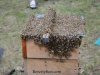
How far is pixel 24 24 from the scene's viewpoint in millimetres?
4441

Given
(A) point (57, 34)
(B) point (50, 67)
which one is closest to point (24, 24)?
(B) point (50, 67)

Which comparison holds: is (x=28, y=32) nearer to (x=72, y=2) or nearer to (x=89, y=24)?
(x=89, y=24)

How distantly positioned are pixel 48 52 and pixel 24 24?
240 cm

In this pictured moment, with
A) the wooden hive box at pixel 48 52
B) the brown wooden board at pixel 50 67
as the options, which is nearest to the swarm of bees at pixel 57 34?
the wooden hive box at pixel 48 52

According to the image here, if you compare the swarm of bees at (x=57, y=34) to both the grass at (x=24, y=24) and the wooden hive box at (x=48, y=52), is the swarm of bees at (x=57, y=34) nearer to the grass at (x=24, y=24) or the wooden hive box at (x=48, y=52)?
the wooden hive box at (x=48, y=52)

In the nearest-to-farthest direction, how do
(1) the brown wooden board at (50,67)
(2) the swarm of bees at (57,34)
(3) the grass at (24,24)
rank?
(2) the swarm of bees at (57,34) < (1) the brown wooden board at (50,67) < (3) the grass at (24,24)

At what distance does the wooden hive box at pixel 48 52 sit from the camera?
2074 mm

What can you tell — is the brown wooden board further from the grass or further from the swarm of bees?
the grass

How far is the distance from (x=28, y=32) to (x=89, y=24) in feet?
8.44

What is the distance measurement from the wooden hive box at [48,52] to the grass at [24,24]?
2.57 ft

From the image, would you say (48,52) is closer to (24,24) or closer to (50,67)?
(50,67)

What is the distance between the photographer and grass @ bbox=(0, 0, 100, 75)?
10.6 ft

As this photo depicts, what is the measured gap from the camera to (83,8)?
5117 mm

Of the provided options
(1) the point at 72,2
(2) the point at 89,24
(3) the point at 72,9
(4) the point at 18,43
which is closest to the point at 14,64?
(4) the point at 18,43
